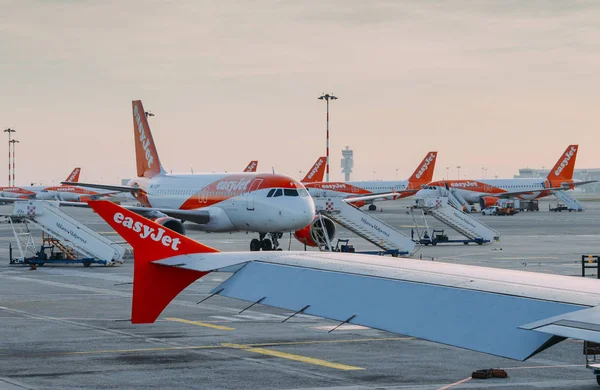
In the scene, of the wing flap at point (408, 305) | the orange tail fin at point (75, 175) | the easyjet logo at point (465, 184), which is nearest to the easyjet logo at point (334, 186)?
the easyjet logo at point (465, 184)

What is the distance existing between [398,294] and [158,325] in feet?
44.0

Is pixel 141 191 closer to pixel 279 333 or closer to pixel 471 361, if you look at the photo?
pixel 279 333

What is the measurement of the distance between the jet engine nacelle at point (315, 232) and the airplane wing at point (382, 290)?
35086 mm

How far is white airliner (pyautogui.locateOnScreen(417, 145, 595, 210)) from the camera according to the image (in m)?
124

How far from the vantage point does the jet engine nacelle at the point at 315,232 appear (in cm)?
4925

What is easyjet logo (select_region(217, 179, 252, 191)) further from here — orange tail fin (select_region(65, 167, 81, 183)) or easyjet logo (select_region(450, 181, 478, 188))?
orange tail fin (select_region(65, 167, 81, 183))

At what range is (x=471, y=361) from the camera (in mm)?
18453

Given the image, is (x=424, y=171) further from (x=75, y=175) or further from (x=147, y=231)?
(x=147, y=231)

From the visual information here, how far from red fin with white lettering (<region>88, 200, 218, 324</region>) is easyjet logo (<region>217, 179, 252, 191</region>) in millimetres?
34576

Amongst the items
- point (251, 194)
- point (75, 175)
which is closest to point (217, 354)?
point (251, 194)

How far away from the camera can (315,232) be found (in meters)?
49.5

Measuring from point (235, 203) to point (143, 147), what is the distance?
60.8 ft

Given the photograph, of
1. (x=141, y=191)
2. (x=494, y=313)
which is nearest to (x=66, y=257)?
(x=141, y=191)

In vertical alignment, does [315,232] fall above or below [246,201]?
below
